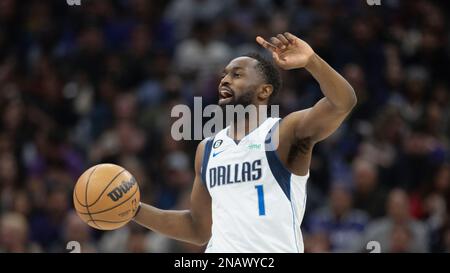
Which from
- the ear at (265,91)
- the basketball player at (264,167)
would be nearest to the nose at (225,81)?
the basketball player at (264,167)

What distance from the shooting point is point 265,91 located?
19.1ft

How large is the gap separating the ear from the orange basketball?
1038 millimetres

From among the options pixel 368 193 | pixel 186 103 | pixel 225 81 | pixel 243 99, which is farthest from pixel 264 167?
pixel 186 103

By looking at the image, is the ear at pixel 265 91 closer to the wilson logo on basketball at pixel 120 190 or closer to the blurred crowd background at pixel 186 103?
the wilson logo on basketball at pixel 120 190

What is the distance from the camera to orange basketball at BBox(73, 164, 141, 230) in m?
5.74

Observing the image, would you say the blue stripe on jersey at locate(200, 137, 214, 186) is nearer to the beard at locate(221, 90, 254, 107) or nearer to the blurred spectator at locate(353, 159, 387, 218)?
the beard at locate(221, 90, 254, 107)

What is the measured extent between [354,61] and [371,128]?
1.10 metres

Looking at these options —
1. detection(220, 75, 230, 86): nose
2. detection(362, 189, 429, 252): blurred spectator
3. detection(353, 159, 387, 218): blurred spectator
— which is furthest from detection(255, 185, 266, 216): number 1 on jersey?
detection(353, 159, 387, 218): blurred spectator

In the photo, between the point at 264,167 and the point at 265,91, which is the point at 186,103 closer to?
the point at 265,91

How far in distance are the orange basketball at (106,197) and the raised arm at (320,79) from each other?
1.38 m

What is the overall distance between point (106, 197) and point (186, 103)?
5016 mm

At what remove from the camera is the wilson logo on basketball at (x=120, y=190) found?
5742 mm
